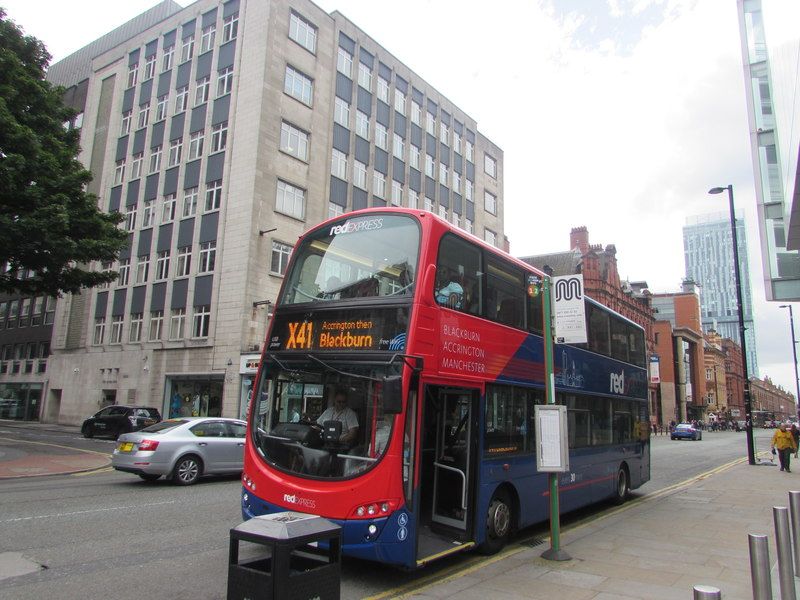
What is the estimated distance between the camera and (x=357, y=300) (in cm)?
654

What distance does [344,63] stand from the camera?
3412cm

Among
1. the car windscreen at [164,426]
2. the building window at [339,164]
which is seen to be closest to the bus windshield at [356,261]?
the car windscreen at [164,426]

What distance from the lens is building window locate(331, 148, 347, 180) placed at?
107 ft

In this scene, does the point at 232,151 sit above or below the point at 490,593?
above

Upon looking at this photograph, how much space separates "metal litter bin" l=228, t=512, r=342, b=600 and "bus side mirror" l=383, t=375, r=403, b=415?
6.87 feet

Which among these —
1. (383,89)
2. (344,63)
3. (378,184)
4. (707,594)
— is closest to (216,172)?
(378,184)

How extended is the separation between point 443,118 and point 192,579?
1607 inches

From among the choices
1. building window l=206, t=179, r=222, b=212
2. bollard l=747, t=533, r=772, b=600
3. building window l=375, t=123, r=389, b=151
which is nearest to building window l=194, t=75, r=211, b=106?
building window l=206, t=179, r=222, b=212

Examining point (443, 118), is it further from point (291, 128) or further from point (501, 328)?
point (501, 328)

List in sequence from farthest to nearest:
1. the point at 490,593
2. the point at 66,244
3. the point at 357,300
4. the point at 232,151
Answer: the point at 232,151
the point at 66,244
the point at 357,300
the point at 490,593

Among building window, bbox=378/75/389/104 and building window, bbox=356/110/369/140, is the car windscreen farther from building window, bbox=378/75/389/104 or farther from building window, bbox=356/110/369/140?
building window, bbox=378/75/389/104

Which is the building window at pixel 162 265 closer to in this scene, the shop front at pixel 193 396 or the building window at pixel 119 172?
the shop front at pixel 193 396

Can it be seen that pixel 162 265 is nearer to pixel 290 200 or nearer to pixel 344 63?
pixel 290 200

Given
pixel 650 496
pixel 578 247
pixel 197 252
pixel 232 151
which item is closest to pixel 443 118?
pixel 232 151
